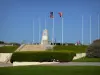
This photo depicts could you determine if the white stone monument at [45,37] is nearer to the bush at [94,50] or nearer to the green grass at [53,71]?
the bush at [94,50]

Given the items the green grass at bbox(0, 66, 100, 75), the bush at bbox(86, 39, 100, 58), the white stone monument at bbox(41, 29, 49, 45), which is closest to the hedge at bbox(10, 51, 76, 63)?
the bush at bbox(86, 39, 100, 58)

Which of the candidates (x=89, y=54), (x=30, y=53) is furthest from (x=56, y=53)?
(x=89, y=54)

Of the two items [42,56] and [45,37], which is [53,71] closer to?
[42,56]

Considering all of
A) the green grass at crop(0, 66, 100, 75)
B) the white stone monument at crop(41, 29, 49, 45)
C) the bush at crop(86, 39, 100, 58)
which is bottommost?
the green grass at crop(0, 66, 100, 75)

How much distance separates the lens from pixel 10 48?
5575 cm

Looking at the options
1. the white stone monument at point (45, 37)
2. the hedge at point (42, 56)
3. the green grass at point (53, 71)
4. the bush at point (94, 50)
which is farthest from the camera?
the white stone monument at point (45, 37)

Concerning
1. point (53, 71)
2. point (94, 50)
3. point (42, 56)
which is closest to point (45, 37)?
point (94, 50)

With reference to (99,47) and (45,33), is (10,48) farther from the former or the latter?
(99,47)

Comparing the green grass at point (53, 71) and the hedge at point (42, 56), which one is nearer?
the green grass at point (53, 71)

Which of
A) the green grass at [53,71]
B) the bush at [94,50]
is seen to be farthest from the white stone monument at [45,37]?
the green grass at [53,71]

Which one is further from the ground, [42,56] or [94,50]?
[94,50]

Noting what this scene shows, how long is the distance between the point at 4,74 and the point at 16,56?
62.6ft

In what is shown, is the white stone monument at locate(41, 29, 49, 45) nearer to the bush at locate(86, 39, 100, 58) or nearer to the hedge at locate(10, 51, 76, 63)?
the bush at locate(86, 39, 100, 58)

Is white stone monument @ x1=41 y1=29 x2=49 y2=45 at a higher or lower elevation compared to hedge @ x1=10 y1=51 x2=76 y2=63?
higher
